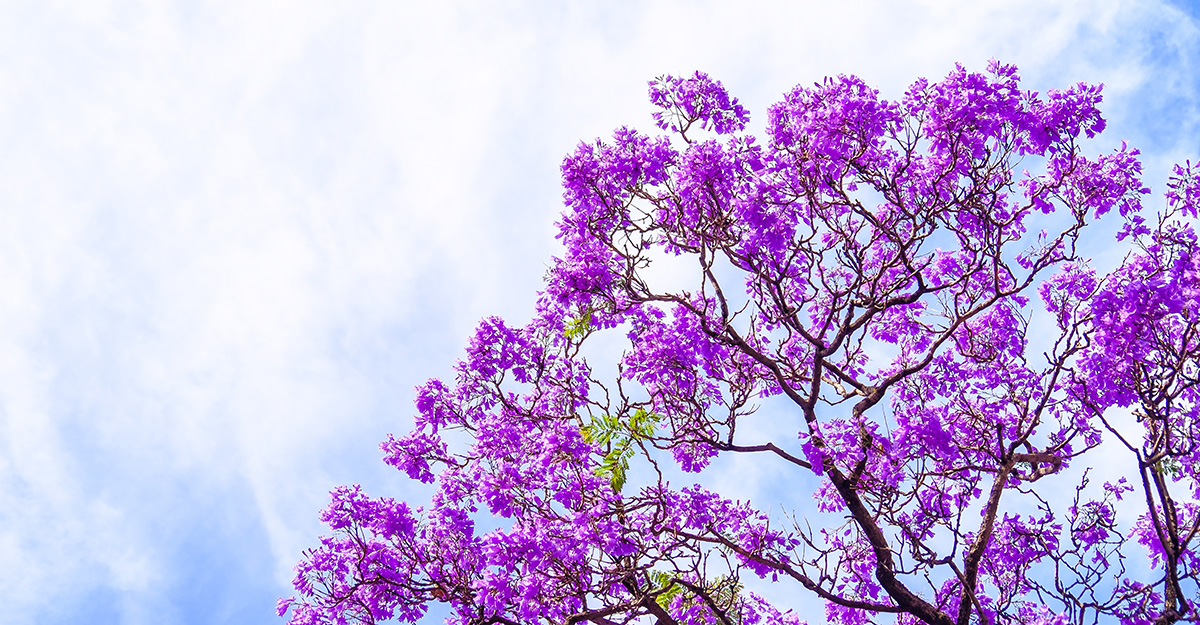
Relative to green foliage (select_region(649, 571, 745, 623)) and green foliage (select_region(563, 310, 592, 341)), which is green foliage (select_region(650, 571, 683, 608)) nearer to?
green foliage (select_region(649, 571, 745, 623))

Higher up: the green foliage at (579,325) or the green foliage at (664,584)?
the green foliage at (579,325)

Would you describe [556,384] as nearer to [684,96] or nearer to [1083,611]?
[684,96]

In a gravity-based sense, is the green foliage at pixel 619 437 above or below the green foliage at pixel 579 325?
below

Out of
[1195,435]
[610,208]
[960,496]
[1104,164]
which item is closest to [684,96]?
[610,208]

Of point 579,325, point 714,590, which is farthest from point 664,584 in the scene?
point 579,325

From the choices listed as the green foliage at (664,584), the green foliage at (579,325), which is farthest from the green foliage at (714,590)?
the green foliage at (579,325)

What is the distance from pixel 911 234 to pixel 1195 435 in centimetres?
319

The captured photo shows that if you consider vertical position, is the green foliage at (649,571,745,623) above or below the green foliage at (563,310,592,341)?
below

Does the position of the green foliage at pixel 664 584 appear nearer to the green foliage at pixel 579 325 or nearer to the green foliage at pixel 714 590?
the green foliage at pixel 714 590

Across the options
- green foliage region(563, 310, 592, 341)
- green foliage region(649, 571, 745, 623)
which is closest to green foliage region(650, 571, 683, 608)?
green foliage region(649, 571, 745, 623)

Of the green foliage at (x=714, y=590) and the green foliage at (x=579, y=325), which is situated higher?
the green foliage at (x=579, y=325)

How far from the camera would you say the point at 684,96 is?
31.9 ft

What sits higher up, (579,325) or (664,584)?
(579,325)

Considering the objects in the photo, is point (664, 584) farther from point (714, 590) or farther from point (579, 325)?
point (579, 325)
